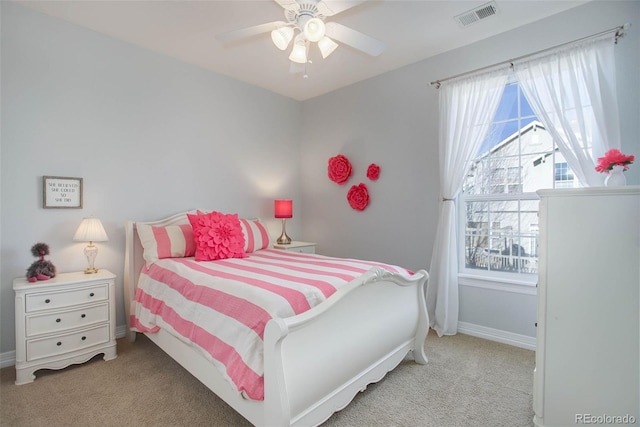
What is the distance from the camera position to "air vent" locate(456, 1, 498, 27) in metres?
2.37

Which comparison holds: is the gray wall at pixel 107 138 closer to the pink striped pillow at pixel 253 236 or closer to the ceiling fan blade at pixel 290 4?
the pink striped pillow at pixel 253 236

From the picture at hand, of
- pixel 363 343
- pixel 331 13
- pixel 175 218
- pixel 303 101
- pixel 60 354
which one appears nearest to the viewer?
pixel 363 343

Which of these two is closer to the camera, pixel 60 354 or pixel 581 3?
pixel 60 354

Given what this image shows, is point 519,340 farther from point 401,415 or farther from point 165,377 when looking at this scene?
point 165,377

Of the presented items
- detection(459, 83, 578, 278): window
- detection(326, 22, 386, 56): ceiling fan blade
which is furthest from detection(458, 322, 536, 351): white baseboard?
detection(326, 22, 386, 56): ceiling fan blade

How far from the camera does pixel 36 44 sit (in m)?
2.43

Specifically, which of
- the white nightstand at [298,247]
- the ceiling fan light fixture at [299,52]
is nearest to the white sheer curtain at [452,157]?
the white nightstand at [298,247]

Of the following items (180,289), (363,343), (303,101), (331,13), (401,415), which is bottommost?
(401,415)

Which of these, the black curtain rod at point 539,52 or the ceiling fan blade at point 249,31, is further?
the black curtain rod at point 539,52

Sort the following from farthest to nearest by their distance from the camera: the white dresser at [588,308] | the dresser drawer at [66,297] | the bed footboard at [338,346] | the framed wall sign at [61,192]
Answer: the framed wall sign at [61,192]
the dresser drawer at [66,297]
the white dresser at [588,308]
the bed footboard at [338,346]

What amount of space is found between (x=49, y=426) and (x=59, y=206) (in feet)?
5.17

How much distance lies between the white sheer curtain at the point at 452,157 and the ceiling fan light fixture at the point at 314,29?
1598 millimetres

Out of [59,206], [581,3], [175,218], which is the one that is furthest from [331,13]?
[59,206]

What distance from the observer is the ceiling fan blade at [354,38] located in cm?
197
